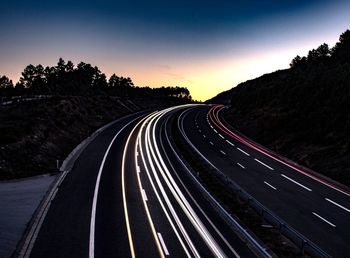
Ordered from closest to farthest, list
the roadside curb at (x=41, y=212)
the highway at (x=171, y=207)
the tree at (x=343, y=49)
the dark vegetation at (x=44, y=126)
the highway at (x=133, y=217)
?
the roadside curb at (x=41, y=212)
the highway at (x=133, y=217)
the highway at (x=171, y=207)
the dark vegetation at (x=44, y=126)
the tree at (x=343, y=49)

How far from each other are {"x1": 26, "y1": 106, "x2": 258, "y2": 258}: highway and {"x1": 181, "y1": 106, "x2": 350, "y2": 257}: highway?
14.1 feet

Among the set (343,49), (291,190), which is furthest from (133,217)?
(343,49)

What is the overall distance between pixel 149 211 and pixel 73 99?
5227cm

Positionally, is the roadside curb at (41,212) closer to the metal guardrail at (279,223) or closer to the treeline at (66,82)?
the metal guardrail at (279,223)

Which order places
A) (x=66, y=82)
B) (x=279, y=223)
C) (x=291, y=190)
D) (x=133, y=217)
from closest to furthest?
(x=279, y=223) < (x=133, y=217) < (x=291, y=190) < (x=66, y=82)

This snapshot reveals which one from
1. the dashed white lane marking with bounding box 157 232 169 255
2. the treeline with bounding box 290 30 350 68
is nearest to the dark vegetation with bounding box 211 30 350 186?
the dashed white lane marking with bounding box 157 232 169 255

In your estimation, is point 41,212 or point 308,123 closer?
point 41,212

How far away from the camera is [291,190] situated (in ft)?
93.2

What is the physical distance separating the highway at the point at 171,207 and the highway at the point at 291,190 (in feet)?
0.20

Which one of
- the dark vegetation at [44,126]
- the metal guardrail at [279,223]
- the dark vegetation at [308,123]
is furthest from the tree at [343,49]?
the metal guardrail at [279,223]

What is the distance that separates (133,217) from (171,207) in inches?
125

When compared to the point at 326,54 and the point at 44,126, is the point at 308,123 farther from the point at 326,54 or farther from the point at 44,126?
the point at 326,54

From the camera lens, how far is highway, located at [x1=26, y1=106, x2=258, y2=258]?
667 inches

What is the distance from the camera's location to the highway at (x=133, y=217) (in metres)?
16.9
